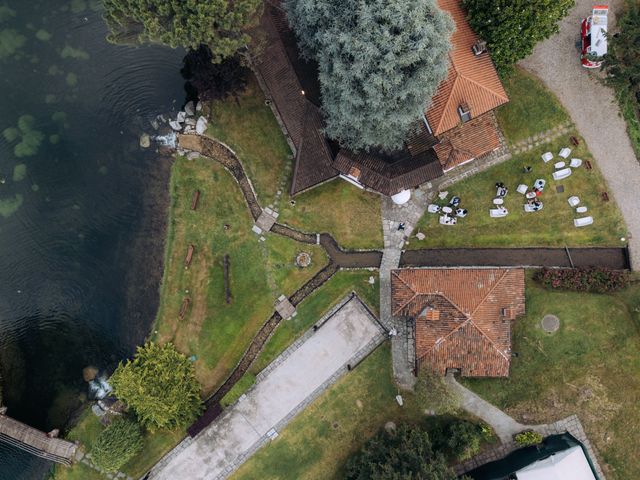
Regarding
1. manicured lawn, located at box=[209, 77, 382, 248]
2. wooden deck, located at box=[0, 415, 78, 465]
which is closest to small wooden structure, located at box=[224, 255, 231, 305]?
manicured lawn, located at box=[209, 77, 382, 248]

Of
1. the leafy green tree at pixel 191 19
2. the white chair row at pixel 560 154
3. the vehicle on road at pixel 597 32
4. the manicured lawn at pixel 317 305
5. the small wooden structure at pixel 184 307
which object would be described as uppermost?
the leafy green tree at pixel 191 19

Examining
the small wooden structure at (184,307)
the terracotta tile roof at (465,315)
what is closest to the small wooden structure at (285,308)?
the small wooden structure at (184,307)

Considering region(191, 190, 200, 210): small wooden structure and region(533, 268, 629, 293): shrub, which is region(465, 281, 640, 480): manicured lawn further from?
region(191, 190, 200, 210): small wooden structure

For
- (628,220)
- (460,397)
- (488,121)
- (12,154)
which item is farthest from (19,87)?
(628,220)

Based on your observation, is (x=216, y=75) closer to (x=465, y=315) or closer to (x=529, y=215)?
(x=465, y=315)

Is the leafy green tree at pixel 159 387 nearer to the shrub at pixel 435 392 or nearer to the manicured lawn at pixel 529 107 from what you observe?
the shrub at pixel 435 392

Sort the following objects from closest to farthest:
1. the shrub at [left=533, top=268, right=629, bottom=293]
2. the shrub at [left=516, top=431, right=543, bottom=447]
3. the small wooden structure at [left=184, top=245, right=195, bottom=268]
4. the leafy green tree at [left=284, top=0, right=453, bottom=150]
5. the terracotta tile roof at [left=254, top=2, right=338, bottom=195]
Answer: the leafy green tree at [left=284, top=0, right=453, bottom=150]
the terracotta tile roof at [left=254, top=2, right=338, bottom=195]
the shrub at [left=516, top=431, right=543, bottom=447]
the shrub at [left=533, top=268, right=629, bottom=293]
the small wooden structure at [left=184, top=245, right=195, bottom=268]

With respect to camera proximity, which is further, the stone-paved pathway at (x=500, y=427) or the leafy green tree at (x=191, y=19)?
the stone-paved pathway at (x=500, y=427)
